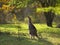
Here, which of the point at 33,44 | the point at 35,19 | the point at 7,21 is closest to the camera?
the point at 33,44

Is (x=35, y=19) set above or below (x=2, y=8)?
below

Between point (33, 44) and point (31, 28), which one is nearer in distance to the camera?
point (33, 44)

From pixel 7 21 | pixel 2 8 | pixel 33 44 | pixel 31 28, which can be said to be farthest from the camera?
pixel 7 21

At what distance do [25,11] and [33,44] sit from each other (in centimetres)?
1877

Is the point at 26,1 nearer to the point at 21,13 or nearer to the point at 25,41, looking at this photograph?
the point at 25,41

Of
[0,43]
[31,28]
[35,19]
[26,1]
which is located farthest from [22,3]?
[35,19]

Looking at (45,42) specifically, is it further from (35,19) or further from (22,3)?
(35,19)

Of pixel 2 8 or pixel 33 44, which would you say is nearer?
pixel 33 44

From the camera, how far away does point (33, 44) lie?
1138 centimetres

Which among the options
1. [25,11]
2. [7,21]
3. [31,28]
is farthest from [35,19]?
[31,28]

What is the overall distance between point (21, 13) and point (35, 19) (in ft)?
6.85

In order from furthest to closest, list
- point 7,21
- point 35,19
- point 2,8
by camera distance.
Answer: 1. point 35,19
2. point 7,21
3. point 2,8

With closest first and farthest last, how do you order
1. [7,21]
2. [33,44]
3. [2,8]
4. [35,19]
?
[33,44] → [2,8] → [7,21] → [35,19]

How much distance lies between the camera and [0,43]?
11.5 meters
